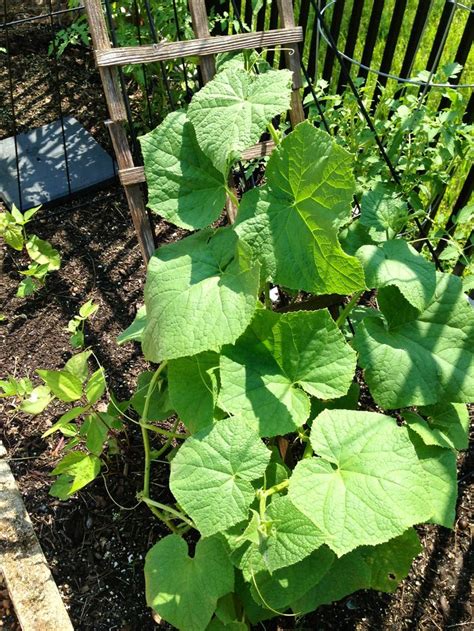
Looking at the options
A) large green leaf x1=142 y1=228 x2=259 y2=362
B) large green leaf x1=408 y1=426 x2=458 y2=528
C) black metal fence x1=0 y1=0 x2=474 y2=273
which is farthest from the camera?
black metal fence x1=0 y1=0 x2=474 y2=273

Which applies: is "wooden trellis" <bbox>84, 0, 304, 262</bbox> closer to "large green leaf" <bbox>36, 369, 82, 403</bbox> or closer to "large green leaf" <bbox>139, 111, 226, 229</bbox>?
"large green leaf" <bbox>139, 111, 226, 229</bbox>

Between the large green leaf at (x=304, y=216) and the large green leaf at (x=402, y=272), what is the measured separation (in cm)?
9

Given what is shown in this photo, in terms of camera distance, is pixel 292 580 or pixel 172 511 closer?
pixel 292 580

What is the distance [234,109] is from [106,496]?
1.51 metres

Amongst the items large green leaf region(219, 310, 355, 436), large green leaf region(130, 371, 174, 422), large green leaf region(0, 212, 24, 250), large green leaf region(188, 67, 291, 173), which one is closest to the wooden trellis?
large green leaf region(188, 67, 291, 173)

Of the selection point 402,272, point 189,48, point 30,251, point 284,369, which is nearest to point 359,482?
point 284,369

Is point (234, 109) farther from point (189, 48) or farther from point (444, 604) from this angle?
point (444, 604)

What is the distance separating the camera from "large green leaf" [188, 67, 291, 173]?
184 cm

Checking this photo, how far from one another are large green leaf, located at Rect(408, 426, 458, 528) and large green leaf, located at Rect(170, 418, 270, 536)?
0.55 metres

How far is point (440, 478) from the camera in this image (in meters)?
1.94

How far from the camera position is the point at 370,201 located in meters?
2.10

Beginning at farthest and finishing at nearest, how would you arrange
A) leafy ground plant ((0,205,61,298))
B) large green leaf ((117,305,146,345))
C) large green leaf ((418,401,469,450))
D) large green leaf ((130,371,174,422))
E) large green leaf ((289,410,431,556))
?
1. leafy ground plant ((0,205,61,298))
2. large green leaf ((130,371,174,422))
3. large green leaf ((117,305,146,345))
4. large green leaf ((418,401,469,450))
5. large green leaf ((289,410,431,556))

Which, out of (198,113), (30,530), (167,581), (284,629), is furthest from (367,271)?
(30,530)

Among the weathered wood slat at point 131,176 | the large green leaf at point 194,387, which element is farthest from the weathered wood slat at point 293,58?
A: the large green leaf at point 194,387
